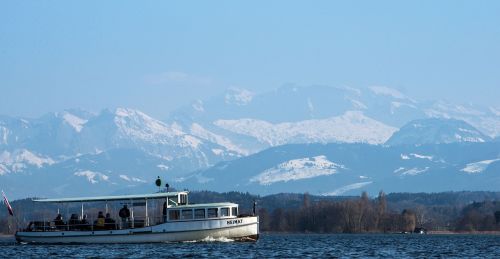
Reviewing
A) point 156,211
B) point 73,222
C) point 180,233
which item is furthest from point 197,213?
point 73,222

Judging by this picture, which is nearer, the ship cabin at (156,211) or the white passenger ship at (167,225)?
the ship cabin at (156,211)

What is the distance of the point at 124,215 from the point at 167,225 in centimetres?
475

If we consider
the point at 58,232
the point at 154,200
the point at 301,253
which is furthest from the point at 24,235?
the point at 301,253

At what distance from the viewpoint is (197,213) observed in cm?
12075

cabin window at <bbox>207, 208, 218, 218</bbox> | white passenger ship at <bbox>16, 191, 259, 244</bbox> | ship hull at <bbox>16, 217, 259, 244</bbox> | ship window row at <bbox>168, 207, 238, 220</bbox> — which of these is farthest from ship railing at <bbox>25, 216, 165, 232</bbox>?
cabin window at <bbox>207, 208, 218, 218</bbox>

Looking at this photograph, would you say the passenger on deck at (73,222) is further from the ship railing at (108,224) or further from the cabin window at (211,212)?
the cabin window at (211,212)

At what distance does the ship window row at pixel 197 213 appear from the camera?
120688mm

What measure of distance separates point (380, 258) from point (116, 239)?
31444mm

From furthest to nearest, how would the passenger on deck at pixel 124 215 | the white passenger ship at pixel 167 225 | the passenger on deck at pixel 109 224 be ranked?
the passenger on deck at pixel 109 224 < the passenger on deck at pixel 124 215 < the white passenger ship at pixel 167 225

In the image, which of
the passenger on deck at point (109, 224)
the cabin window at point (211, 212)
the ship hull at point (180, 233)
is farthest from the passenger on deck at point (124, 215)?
the cabin window at point (211, 212)

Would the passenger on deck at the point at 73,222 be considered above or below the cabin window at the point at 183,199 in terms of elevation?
below

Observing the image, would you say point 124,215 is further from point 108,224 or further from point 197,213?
point 197,213

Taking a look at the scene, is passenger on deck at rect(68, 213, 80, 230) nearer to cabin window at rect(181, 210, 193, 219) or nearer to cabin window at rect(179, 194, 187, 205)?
cabin window at rect(179, 194, 187, 205)

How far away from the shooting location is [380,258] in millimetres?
102938
